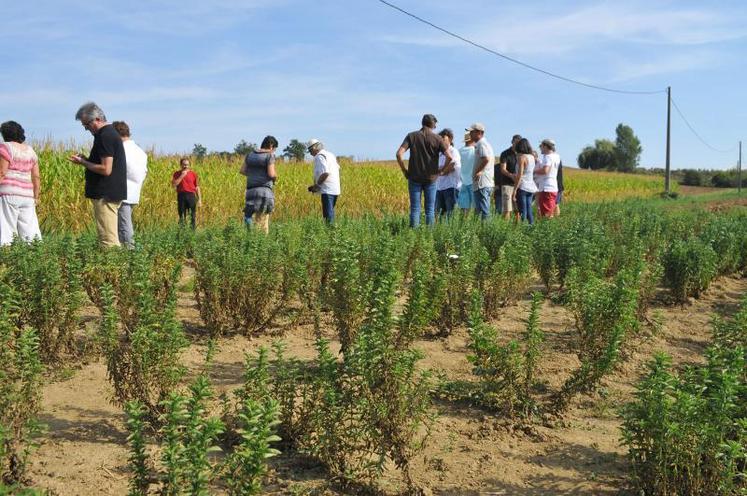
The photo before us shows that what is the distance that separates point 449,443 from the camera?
147 inches

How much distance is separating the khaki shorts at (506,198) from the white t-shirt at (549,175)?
52cm

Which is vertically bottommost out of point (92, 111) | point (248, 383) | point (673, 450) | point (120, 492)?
point (120, 492)

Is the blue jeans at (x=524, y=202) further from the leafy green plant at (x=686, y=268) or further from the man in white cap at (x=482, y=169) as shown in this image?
the leafy green plant at (x=686, y=268)

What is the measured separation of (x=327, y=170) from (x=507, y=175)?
319 centimetres

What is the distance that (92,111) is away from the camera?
693 centimetres

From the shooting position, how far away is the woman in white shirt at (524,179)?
11.2m

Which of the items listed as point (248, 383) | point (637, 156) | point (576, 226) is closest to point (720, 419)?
point (248, 383)

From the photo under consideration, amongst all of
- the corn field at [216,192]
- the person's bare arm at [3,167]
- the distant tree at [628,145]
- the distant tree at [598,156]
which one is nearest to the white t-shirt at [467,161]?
the corn field at [216,192]

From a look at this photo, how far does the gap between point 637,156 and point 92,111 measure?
10351 cm

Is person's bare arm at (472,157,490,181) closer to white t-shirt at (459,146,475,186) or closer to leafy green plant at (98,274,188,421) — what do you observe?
white t-shirt at (459,146,475,186)

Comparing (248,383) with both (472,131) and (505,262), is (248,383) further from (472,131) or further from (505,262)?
(472,131)

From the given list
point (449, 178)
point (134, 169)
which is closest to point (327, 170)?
point (449, 178)

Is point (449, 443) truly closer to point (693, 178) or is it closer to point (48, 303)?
point (48, 303)

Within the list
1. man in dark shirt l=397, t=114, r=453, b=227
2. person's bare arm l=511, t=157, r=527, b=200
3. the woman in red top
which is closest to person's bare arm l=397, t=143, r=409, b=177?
man in dark shirt l=397, t=114, r=453, b=227
